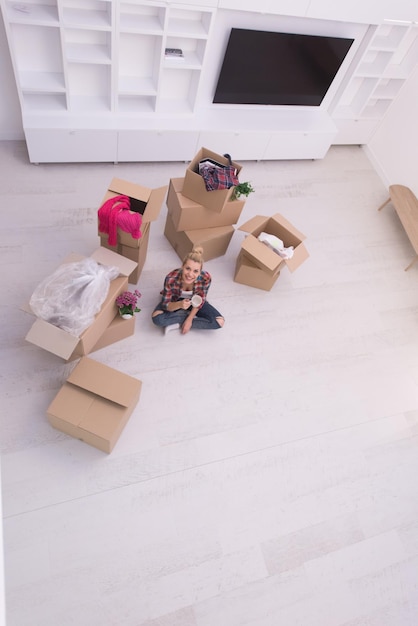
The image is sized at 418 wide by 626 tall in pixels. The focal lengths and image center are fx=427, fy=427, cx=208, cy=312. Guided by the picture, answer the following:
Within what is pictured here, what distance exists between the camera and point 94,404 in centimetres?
219

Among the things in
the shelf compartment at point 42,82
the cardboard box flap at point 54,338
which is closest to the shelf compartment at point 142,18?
the shelf compartment at point 42,82

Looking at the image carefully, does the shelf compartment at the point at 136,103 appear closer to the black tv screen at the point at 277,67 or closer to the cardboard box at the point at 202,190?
the black tv screen at the point at 277,67

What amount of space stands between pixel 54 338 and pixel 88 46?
2.12 meters

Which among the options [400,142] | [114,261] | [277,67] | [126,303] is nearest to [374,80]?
[400,142]

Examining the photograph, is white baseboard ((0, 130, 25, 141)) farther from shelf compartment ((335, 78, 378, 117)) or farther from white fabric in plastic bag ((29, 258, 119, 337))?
shelf compartment ((335, 78, 378, 117))

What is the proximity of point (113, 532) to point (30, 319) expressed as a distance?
4.29 ft

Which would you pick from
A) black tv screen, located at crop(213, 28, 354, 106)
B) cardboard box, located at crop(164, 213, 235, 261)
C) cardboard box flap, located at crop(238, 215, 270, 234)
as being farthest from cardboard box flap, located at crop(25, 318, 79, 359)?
black tv screen, located at crop(213, 28, 354, 106)

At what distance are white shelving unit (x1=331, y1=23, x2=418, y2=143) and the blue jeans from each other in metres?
2.41

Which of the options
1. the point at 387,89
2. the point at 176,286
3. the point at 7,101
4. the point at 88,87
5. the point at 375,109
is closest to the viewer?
the point at 176,286

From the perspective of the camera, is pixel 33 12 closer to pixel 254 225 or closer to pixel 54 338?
pixel 254 225

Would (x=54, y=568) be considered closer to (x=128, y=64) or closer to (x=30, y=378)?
(x=30, y=378)

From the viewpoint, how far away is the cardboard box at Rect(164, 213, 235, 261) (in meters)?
2.90

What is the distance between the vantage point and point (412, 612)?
2.23 meters

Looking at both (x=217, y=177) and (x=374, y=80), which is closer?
(x=217, y=177)
